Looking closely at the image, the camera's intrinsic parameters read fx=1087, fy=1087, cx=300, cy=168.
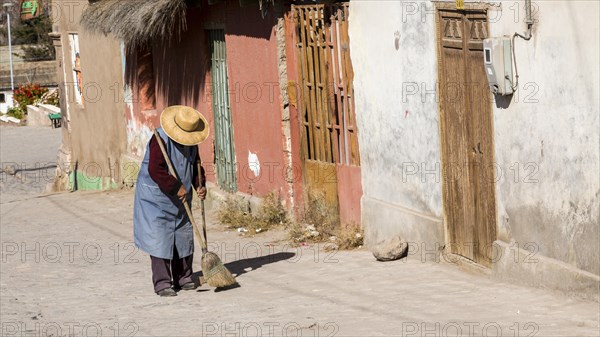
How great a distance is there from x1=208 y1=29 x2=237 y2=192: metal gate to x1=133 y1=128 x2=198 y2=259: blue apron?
4841 mm

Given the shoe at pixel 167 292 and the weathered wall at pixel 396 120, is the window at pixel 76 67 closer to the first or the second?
the weathered wall at pixel 396 120

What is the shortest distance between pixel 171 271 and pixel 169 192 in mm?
906

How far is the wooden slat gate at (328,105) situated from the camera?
10.8 m

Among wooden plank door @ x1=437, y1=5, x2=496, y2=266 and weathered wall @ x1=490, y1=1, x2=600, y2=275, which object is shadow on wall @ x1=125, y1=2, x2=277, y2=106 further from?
weathered wall @ x1=490, y1=1, x2=600, y2=275

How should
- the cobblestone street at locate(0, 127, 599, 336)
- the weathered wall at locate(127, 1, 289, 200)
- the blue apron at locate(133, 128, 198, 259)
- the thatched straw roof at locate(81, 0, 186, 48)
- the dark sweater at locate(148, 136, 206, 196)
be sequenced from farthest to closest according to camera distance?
the thatched straw roof at locate(81, 0, 186, 48) → the weathered wall at locate(127, 1, 289, 200) → the blue apron at locate(133, 128, 198, 259) → the dark sweater at locate(148, 136, 206, 196) → the cobblestone street at locate(0, 127, 599, 336)

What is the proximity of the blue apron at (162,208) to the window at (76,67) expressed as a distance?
42.1ft

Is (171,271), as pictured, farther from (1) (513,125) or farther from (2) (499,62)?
(2) (499,62)

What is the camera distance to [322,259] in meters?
10.2

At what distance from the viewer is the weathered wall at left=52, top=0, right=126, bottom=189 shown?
63.1ft

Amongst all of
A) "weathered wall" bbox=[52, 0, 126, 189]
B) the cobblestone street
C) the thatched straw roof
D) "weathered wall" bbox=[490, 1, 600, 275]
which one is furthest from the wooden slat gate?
"weathered wall" bbox=[52, 0, 126, 189]

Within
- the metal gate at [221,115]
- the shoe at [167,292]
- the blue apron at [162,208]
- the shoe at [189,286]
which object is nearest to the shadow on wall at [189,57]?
the metal gate at [221,115]

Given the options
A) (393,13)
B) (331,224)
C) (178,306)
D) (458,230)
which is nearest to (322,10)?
(393,13)

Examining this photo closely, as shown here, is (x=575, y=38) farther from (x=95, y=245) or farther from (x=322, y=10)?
(x=95, y=245)

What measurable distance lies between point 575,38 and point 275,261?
170 inches
